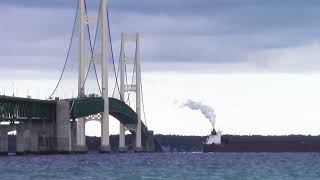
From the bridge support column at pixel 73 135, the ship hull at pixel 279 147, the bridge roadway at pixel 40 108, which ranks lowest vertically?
the ship hull at pixel 279 147

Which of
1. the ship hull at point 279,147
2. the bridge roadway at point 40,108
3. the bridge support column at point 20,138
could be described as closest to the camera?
the bridge roadway at point 40,108

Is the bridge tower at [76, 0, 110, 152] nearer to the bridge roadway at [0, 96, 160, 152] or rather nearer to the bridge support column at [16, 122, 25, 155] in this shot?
the bridge roadway at [0, 96, 160, 152]

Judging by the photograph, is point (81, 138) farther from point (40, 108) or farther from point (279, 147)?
point (279, 147)

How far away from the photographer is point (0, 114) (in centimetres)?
14512

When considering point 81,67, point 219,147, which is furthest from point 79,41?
point 219,147

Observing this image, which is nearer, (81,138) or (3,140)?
(3,140)

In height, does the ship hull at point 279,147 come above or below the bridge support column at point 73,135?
below

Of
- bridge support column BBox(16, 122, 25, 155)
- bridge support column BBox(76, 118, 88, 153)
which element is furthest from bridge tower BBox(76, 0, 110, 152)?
bridge support column BBox(16, 122, 25, 155)

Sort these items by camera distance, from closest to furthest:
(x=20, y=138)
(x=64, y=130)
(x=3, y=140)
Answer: (x=3, y=140) < (x=20, y=138) < (x=64, y=130)

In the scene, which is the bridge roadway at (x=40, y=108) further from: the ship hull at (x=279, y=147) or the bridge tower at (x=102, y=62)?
the ship hull at (x=279, y=147)

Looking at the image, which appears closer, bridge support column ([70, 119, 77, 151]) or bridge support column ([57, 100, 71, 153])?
bridge support column ([57, 100, 71, 153])

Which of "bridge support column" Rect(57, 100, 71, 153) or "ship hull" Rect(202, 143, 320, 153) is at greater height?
"bridge support column" Rect(57, 100, 71, 153)

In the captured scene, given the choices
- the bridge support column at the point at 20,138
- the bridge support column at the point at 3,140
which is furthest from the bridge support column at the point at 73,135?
the bridge support column at the point at 3,140

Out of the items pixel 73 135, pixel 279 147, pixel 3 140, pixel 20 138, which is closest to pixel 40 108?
pixel 20 138
